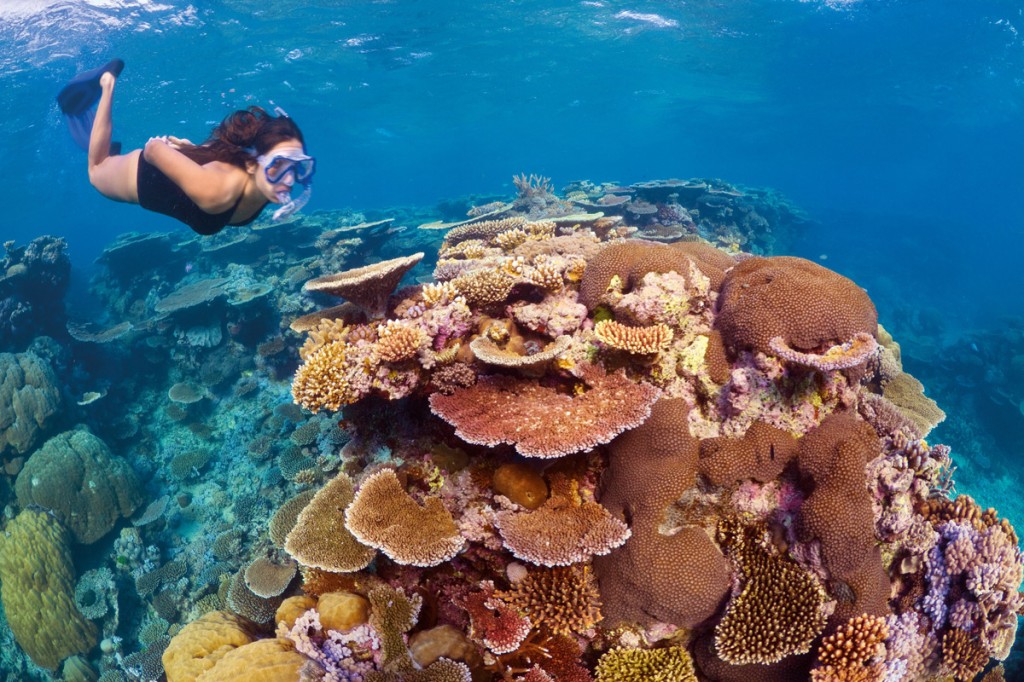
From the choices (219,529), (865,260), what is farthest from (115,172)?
(865,260)

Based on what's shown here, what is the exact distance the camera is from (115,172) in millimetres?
4723

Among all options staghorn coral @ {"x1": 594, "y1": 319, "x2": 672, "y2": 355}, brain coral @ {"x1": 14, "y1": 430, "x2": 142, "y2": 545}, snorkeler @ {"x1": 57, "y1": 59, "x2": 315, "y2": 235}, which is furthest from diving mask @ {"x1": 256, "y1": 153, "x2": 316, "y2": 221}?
brain coral @ {"x1": 14, "y1": 430, "x2": 142, "y2": 545}

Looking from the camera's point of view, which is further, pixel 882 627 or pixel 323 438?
pixel 323 438

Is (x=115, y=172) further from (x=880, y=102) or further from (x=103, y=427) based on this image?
(x=880, y=102)

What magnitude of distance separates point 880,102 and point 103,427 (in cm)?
6735

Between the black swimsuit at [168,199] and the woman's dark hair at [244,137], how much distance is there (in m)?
0.35

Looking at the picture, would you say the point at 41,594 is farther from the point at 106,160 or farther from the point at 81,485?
the point at 106,160

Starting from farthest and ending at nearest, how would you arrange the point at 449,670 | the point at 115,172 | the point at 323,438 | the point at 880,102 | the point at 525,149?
the point at 525,149 < the point at 880,102 < the point at 323,438 < the point at 115,172 < the point at 449,670

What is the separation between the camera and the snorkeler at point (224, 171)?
170 inches

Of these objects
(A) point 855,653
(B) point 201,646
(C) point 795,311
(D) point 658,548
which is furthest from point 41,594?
(C) point 795,311

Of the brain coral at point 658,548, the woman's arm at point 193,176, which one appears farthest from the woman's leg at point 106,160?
the brain coral at point 658,548

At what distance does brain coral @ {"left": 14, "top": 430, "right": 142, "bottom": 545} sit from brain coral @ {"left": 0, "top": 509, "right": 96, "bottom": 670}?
0.54 metres

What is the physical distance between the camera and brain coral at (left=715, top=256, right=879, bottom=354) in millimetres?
3561

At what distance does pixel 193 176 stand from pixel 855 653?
6.49 metres
